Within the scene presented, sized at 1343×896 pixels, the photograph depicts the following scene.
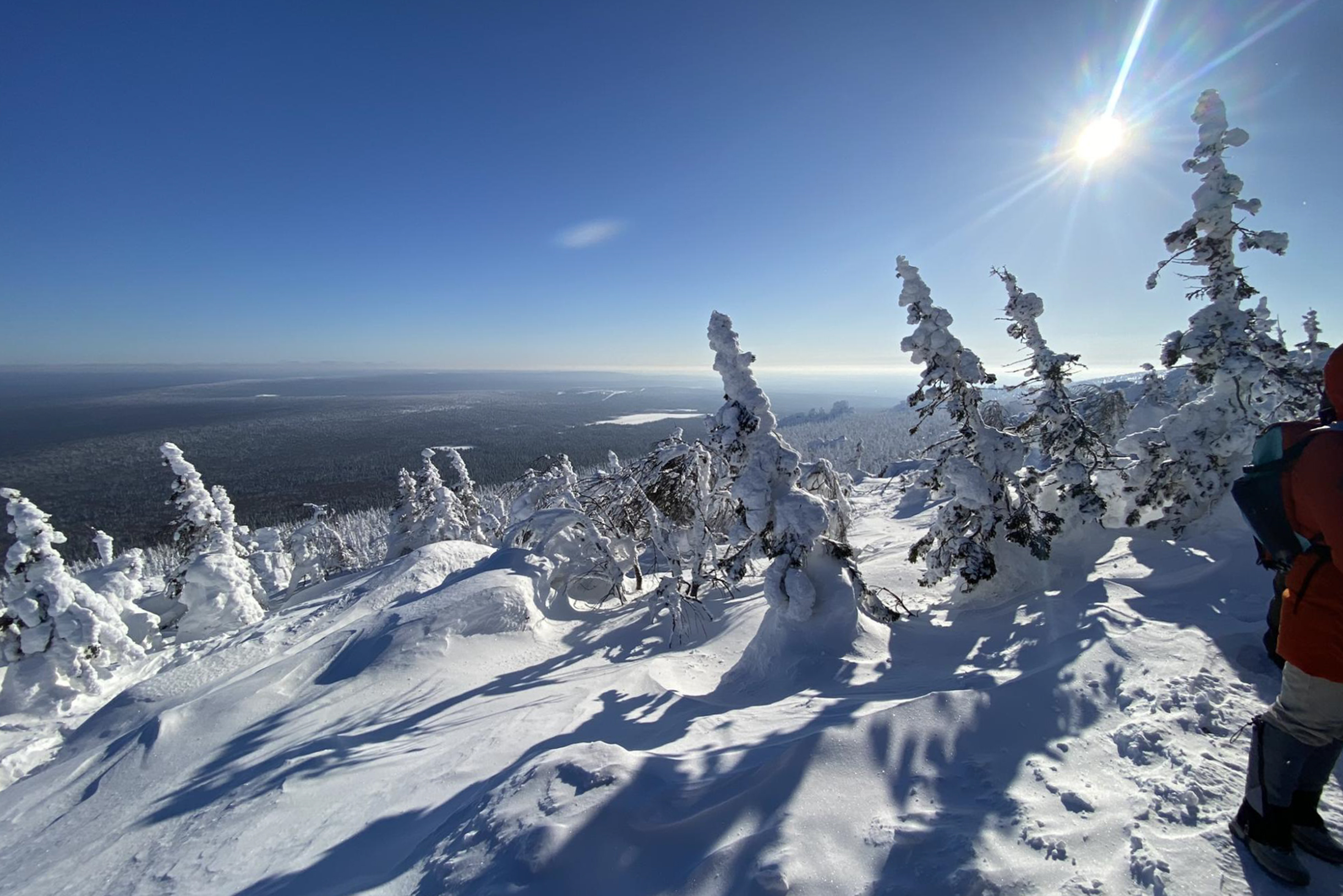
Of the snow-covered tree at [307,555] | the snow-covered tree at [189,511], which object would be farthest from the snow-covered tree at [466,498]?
the snow-covered tree at [189,511]

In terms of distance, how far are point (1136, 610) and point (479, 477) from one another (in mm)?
126329

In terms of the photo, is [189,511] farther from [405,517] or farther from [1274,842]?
[1274,842]

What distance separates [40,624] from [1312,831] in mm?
26723

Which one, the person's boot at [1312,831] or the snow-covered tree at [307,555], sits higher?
the person's boot at [1312,831]

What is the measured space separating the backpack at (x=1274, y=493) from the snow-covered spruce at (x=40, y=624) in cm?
2491

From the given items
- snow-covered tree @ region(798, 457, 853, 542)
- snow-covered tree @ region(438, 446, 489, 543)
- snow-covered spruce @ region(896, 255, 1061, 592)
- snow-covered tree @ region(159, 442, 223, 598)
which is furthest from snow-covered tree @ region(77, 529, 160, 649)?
snow-covered spruce @ region(896, 255, 1061, 592)

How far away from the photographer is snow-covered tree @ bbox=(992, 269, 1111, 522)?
367 inches

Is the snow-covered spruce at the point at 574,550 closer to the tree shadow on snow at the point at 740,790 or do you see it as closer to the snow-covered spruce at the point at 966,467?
the tree shadow on snow at the point at 740,790

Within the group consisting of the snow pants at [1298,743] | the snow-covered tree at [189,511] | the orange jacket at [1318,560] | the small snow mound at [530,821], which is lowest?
the snow-covered tree at [189,511]

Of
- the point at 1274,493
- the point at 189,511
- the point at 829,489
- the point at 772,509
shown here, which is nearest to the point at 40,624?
the point at 189,511

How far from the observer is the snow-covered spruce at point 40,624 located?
50.8 ft

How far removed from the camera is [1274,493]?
2.79 m

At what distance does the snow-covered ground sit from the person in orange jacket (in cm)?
19

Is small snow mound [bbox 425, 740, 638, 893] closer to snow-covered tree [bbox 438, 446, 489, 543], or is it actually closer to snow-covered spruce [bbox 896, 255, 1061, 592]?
snow-covered spruce [bbox 896, 255, 1061, 592]
